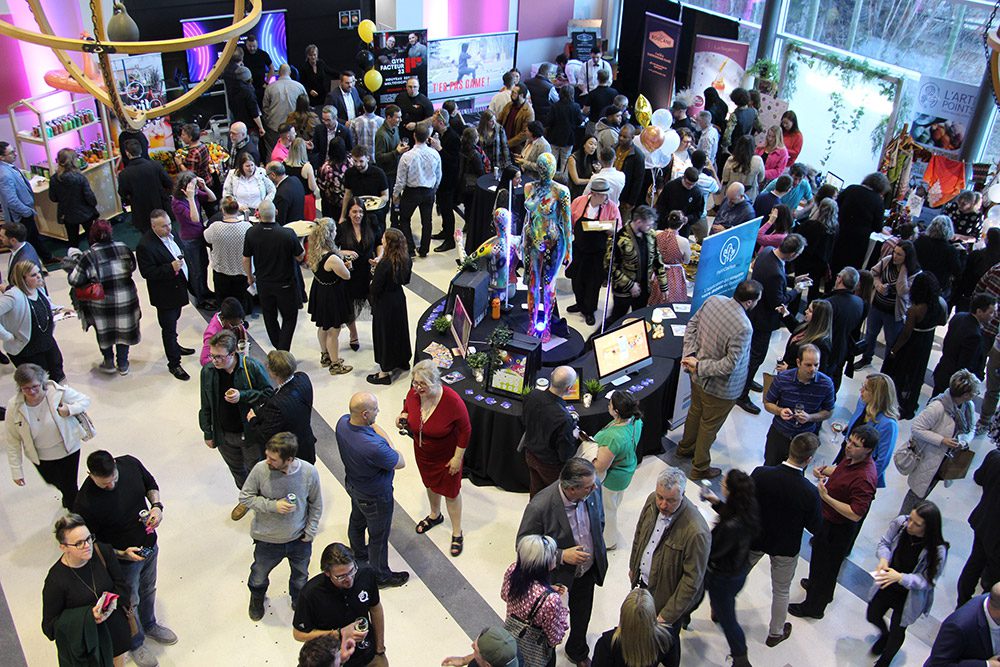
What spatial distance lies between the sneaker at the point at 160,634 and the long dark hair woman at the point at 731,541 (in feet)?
9.24

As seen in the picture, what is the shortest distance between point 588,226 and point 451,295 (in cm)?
145

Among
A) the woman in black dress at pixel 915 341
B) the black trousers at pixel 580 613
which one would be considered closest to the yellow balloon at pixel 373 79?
the woman in black dress at pixel 915 341

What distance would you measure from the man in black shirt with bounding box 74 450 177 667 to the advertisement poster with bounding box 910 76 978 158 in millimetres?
8859

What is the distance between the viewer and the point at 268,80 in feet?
38.3

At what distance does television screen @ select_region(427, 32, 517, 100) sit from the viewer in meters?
12.5

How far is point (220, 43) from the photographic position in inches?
476

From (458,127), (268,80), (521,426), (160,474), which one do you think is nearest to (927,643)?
(521,426)

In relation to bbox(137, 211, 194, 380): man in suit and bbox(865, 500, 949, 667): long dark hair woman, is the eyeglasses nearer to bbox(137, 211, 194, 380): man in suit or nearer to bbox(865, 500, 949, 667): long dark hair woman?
bbox(137, 211, 194, 380): man in suit

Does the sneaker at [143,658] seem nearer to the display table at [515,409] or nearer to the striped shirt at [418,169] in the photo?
the display table at [515,409]

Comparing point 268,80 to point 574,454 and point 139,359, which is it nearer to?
point 139,359

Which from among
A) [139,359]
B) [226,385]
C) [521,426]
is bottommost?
[139,359]

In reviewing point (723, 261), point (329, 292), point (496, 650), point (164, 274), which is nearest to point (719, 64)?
point (723, 261)

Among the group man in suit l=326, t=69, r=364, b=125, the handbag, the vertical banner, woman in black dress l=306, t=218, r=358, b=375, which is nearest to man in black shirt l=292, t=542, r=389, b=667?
the handbag

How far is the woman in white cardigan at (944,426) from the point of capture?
474 cm
